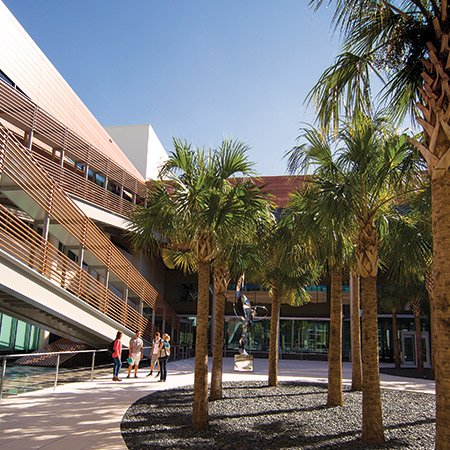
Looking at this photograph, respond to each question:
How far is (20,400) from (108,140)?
19.4 m

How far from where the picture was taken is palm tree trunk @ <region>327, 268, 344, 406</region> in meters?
9.73

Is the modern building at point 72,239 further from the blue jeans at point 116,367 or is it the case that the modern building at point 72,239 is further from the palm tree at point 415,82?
the palm tree at point 415,82

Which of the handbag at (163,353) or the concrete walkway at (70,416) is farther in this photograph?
the handbag at (163,353)

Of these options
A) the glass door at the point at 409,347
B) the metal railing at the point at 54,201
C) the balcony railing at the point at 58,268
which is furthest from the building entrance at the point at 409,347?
the metal railing at the point at 54,201

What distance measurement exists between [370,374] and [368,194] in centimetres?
290

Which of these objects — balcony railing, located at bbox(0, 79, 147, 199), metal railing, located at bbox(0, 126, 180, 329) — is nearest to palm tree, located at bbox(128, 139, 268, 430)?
metal railing, located at bbox(0, 126, 180, 329)

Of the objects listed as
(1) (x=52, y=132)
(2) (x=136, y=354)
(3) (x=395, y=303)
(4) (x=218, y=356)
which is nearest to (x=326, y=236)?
(4) (x=218, y=356)

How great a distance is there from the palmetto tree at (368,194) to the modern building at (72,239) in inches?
63.3

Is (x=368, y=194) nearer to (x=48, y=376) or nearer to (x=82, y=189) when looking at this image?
(x=48, y=376)

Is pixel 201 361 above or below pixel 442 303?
below

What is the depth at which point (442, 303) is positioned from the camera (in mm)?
4258

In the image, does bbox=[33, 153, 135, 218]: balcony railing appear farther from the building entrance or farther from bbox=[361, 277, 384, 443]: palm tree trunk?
the building entrance

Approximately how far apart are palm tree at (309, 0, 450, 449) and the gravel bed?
10.3ft

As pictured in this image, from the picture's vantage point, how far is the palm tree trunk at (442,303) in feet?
13.6
